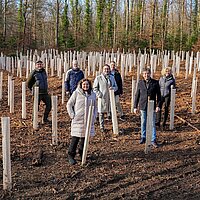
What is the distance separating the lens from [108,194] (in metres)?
5.21

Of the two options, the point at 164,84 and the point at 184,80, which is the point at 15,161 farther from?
the point at 184,80

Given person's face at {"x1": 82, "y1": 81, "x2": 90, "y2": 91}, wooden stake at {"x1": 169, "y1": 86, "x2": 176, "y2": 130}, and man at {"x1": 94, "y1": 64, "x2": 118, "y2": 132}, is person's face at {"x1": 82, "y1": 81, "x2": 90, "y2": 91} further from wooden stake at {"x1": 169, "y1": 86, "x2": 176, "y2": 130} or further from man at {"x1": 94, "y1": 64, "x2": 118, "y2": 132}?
wooden stake at {"x1": 169, "y1": 86, "x2": 176, "y2": 130}

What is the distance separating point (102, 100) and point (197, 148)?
2.57 meters

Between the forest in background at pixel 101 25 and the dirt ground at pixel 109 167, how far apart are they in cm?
2869

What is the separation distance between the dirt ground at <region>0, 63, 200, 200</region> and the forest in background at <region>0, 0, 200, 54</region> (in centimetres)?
2869

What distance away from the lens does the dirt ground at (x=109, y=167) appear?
5297mm

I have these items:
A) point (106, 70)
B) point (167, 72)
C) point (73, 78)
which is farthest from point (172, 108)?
point (73, 78)

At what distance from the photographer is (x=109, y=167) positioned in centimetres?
634

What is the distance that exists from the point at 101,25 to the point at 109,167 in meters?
38.2

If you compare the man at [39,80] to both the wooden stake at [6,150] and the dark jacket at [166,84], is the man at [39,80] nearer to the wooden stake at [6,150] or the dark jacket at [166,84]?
the dark jacket at [166,84]

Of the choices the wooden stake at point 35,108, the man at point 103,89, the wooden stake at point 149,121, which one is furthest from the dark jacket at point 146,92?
the wooden stake at point 35,108

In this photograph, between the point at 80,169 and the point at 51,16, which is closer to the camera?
Answer: the point at 80,169

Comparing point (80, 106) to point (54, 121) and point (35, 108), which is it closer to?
point (54, 121)

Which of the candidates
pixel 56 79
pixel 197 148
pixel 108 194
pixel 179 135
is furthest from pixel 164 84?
pixel 56 79
